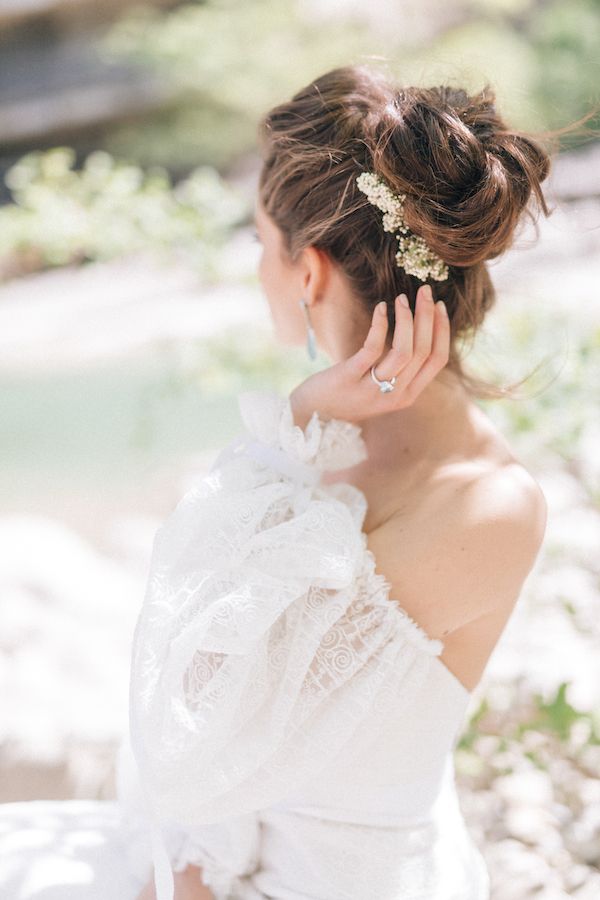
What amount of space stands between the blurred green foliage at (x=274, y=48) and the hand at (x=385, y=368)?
42.8 ft

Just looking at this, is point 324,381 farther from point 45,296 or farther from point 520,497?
point 45,296

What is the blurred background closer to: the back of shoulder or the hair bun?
the hair bun

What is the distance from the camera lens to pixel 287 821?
150 cm

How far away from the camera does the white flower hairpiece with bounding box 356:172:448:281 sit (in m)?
1.44

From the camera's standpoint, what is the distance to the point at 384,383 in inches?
57.0

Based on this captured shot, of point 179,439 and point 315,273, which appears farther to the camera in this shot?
point 179,439

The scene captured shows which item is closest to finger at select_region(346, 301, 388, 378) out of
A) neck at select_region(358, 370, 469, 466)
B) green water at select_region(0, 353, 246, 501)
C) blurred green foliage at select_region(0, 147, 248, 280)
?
neck at select_region(358, 370, 469, 466)

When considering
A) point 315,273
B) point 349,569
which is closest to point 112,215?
point 315,273

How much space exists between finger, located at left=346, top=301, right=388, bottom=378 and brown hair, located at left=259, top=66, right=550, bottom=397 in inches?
3.5

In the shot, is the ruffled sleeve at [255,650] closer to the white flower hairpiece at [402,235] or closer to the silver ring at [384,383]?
the silver ring at [384,383]

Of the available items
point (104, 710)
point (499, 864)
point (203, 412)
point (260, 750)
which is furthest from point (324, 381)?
point (203, 412)

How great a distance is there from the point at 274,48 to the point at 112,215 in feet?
40.6

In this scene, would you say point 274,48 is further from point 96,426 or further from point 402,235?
point 402,235

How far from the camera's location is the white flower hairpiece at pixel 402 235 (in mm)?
1438
